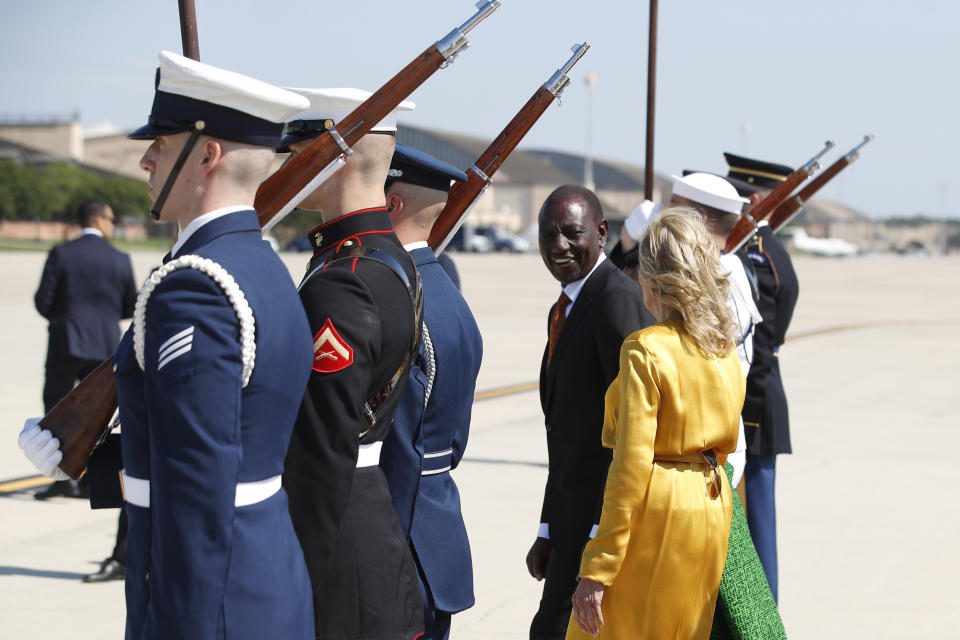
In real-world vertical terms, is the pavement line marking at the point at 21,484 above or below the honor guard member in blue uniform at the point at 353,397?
below

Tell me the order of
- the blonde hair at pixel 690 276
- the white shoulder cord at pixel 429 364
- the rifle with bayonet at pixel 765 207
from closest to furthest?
the white shoulder cord at pixel 429 364, the blonde hair at pixel 690 276, the rifle with bayonet at pixel 765 207

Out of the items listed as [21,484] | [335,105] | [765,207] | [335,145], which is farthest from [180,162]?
[21,484]

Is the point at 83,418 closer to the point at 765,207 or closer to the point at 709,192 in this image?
the point at 709,192

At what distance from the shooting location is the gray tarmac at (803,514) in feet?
16.8

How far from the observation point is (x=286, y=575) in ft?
6.87

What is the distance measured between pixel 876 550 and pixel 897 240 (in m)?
185

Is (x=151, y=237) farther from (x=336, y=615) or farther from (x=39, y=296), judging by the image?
(x=336, y=615)

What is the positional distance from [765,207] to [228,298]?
383cm

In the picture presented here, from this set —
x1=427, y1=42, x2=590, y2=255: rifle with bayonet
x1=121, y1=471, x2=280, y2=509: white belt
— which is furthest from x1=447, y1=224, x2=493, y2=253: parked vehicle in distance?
x1=121, y1=471, x2=280, y2=509: white belt

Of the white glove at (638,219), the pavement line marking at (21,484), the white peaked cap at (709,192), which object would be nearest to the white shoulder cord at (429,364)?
the white peaked cap at (709,192)

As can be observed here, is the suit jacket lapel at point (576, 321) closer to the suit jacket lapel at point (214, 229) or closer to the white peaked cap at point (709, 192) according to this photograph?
the white peaked cap at point (709, 192)

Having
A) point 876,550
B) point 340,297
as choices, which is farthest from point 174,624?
point 876,550

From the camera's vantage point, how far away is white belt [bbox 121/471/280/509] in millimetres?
1997

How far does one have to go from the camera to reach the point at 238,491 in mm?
1993
